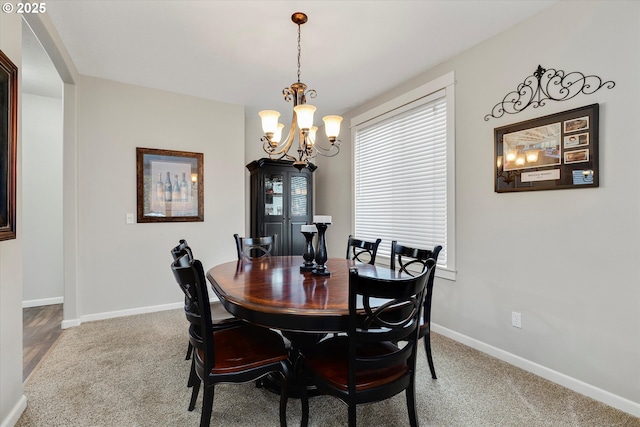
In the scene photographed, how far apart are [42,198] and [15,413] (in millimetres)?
3155

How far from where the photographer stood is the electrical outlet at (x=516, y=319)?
2387mm

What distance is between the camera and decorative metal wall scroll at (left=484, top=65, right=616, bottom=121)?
2.03 metres

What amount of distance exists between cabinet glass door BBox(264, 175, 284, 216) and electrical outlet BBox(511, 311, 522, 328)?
3.01 m

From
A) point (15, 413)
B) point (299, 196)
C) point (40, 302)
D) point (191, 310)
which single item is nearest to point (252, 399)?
point (191, 310)

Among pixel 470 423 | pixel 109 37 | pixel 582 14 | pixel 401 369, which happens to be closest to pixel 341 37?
pixel 582 14

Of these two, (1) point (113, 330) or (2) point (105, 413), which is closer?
(2) point (105, 413)

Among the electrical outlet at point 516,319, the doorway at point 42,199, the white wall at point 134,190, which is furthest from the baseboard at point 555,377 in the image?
the doorway at point 42,199

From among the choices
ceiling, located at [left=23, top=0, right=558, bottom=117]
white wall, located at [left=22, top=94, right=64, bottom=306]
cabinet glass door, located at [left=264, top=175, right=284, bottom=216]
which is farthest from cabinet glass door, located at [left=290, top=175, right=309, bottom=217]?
white wall, located at [left=22, top=94, right=64, bottom=306]

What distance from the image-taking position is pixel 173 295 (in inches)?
149

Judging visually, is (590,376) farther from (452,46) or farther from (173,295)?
(173,295)

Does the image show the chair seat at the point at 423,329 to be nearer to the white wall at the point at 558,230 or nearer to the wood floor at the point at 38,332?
the white wall at the point at 558,230


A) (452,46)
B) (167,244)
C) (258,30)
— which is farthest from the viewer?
(167,244)

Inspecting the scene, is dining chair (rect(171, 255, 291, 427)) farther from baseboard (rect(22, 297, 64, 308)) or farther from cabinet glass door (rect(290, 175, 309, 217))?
baseboard (rect(22, 297, 64, 308))

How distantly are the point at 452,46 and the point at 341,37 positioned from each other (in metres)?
0.99
